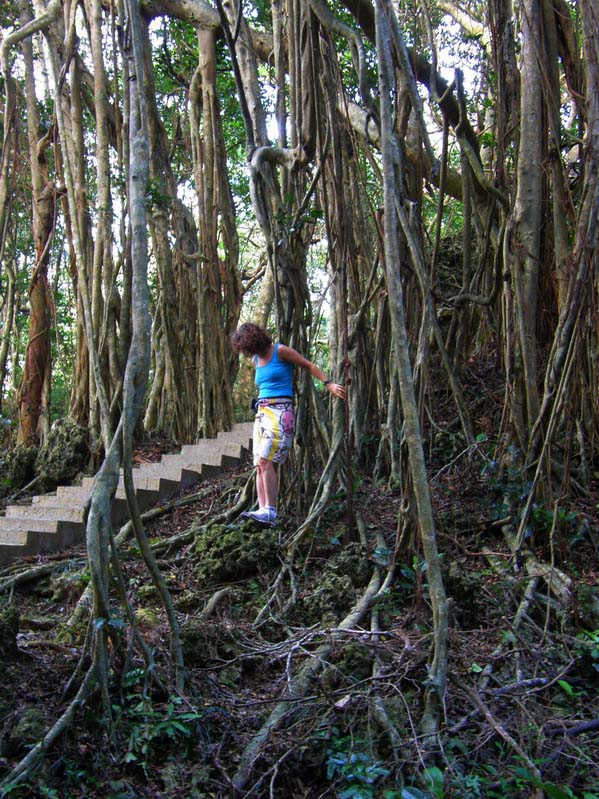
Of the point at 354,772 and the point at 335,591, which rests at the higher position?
the point at 335,591

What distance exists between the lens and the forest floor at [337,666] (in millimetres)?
2562

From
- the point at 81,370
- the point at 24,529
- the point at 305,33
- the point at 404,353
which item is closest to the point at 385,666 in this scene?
the point at 404,353

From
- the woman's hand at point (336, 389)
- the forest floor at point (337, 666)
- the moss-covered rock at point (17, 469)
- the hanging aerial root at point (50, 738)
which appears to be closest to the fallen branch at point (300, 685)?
the forest floor at point (337, 666)

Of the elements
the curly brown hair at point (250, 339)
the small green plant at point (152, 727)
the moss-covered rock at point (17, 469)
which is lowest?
the small green plant at point (152, 727)

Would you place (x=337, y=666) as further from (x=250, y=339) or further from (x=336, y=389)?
(x=250, y=339)

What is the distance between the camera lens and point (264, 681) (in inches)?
133

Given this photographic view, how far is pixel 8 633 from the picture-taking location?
9.70 feet

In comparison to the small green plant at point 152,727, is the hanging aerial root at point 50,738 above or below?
above

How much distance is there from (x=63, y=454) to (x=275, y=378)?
2.86 m

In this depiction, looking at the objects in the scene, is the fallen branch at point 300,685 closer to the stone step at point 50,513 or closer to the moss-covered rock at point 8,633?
the moss-covered rock at point 8,633

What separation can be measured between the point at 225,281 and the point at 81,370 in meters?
1.77

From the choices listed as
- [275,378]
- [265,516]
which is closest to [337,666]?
[265,516]

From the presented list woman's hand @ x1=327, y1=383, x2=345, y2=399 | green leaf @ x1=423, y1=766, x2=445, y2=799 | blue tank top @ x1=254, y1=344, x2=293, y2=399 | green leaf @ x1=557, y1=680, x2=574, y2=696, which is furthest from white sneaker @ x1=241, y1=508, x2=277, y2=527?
green leaf @ x1=423, y1=766, x2=445, y2=799

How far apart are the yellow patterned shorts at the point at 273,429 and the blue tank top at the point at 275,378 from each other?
0.04 m
